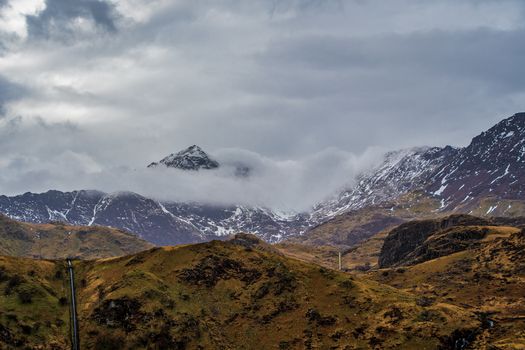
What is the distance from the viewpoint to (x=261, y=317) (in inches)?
7293

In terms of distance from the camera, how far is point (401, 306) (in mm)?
176875

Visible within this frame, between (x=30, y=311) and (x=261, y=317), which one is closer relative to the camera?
(x=30, y=311)

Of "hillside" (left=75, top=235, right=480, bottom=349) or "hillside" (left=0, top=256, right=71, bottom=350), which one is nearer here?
"hillside" (left=0, top=256, right=71, bottom=350)

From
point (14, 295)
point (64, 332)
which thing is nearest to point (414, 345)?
point (64, 332)

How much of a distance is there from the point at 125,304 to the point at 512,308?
13343 cm

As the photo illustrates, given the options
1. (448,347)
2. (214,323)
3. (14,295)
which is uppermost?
(14,295)

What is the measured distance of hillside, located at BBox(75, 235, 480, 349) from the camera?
16400cm

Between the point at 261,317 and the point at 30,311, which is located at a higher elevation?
the point at 30,311

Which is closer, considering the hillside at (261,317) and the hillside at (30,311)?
the hillside at (30,311)

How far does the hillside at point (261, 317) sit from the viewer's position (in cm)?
16400

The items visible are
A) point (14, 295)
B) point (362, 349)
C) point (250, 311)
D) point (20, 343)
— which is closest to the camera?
point (20, 343)

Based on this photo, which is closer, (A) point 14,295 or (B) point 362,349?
(B) point 362,349

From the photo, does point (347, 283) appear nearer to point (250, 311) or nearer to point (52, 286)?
point (250, 311)

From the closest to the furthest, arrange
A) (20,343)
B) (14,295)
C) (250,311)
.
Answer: (20,343) → (14,295) → (250,311)
